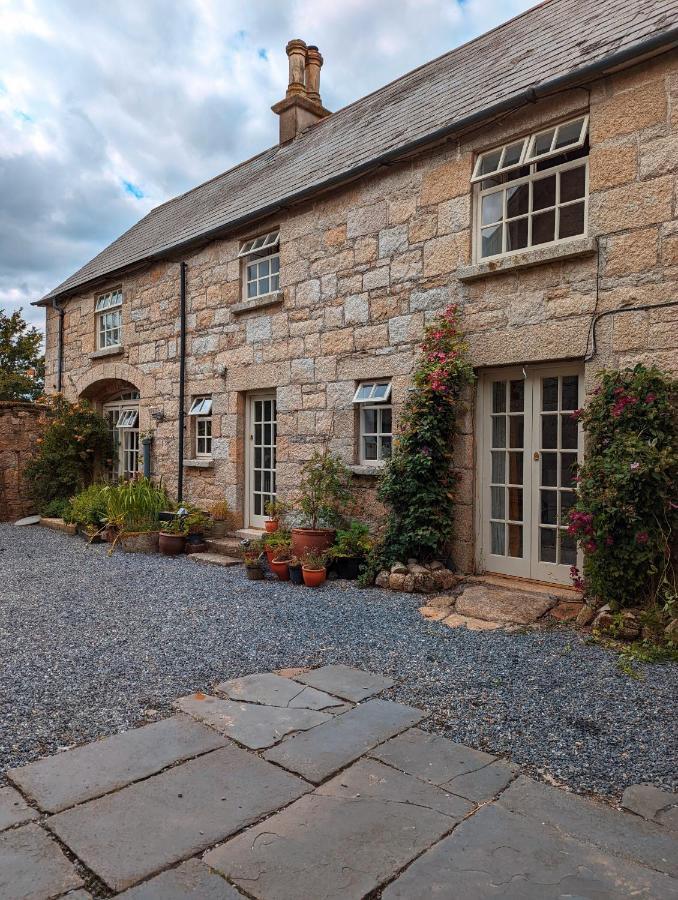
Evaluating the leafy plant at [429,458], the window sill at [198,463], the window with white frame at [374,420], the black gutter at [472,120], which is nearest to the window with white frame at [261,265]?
the black gutter at [472,120]

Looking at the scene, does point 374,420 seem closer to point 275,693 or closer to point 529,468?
point 529,468

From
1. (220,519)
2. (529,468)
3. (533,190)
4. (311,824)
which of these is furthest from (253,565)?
(533,190)

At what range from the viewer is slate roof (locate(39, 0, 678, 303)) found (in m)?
5.53

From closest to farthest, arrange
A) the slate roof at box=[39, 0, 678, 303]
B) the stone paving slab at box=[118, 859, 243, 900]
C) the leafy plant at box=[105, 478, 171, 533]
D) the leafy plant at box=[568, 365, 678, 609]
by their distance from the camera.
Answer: the stone paving slab at box=[118, 859, 243, 900] → the leafy plant at box=[568, 365, 678, 609] → the slate roof at box=[39, 0, 678, 303] → the leafy plant at box=[105, 478, 171, 533]

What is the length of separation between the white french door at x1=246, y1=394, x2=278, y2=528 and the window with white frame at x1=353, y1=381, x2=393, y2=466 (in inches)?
69.6

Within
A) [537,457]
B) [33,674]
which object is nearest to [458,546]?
[537,457]

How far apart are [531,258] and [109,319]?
8.58 meters

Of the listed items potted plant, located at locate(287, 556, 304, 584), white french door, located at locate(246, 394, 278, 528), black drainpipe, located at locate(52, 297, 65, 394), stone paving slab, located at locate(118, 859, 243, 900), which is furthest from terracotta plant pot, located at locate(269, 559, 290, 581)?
black drainpipe, located at locate(52, 297, 65, 394)

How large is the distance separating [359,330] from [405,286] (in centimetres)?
78

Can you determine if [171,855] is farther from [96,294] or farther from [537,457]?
[96,294]

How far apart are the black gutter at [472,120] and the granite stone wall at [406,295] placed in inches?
4.5

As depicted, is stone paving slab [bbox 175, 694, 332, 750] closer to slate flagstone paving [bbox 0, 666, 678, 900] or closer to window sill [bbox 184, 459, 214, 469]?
slate flagstone paving [bbox 0, 666, 678, 900]

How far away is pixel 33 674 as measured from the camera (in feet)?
12.4

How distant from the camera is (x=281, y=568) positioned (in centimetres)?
669
